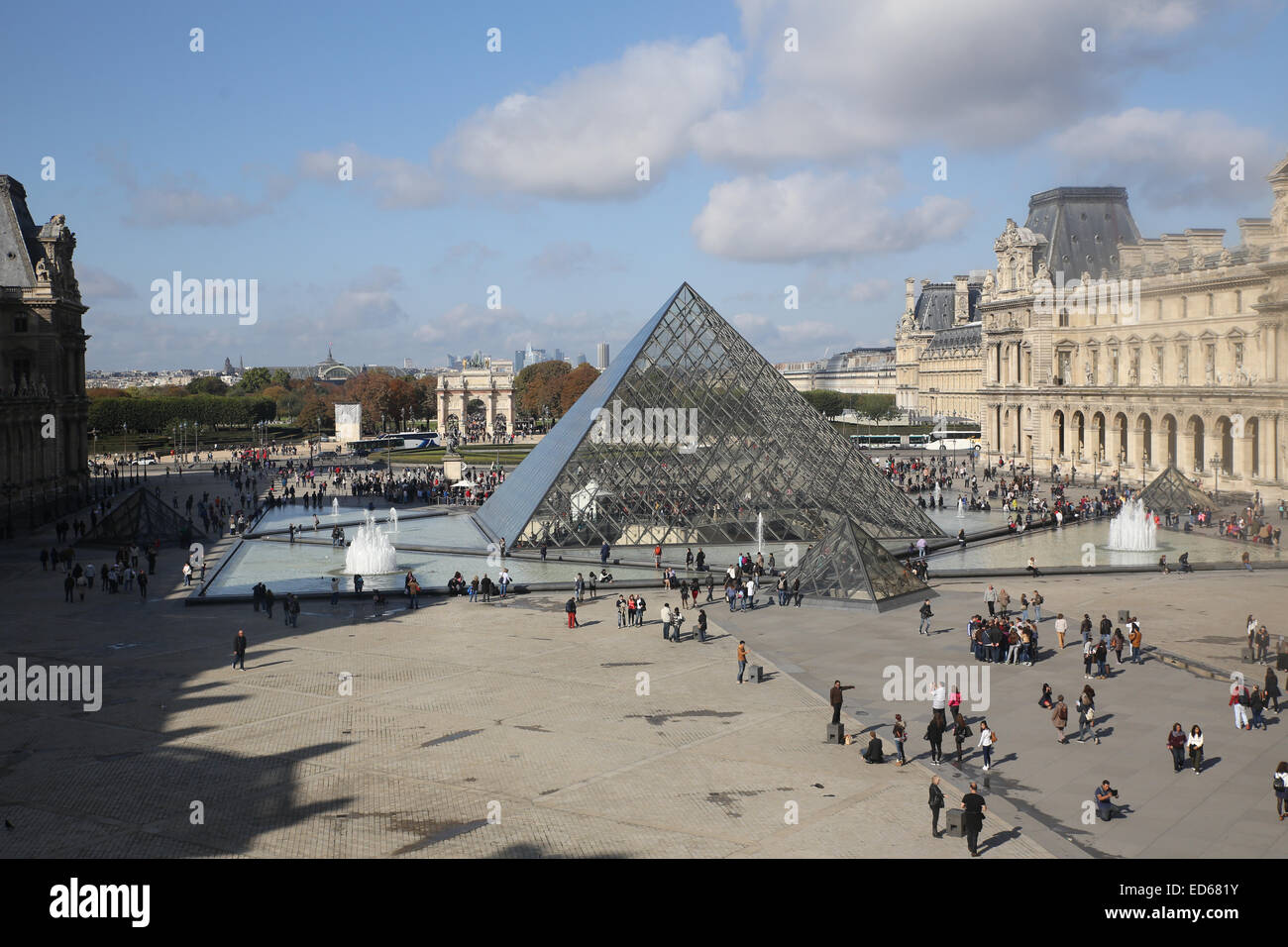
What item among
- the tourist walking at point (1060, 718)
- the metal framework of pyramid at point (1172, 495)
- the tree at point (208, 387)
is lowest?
the tourist walking at point (1060, 718)

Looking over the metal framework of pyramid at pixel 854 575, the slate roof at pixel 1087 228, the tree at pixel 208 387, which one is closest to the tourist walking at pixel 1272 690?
the metal framework of pyramid at pixel 854 575

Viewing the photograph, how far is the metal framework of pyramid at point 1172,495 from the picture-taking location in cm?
3981

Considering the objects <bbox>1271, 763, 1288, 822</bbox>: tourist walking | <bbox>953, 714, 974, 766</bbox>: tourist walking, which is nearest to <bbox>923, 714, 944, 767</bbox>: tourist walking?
<bbox>953, 714, 974, 766</bbox>: tourist walking

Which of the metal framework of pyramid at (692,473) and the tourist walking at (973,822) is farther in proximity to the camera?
the metal framework of pyramid at (692,473)

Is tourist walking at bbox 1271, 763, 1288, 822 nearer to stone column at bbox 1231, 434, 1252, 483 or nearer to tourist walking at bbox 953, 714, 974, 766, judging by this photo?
tourist walking at bbox 953, 714, 974, 766

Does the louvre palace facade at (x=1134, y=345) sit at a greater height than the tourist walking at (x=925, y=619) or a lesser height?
greater

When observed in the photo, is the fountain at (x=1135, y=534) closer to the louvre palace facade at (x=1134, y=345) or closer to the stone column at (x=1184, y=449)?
the louvre palace facade at (x=1134, y=345)

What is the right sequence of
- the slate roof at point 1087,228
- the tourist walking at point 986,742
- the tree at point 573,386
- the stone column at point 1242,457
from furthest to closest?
the tree at point 573,386 < the slate roof at point 1087,228 < the stone column at point 1242,457 < the tourist walking at point 986,742

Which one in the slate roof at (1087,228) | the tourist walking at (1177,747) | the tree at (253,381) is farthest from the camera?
the tree at (253,381)

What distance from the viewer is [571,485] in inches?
1280

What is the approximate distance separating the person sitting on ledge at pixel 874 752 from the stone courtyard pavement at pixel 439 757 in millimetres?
249

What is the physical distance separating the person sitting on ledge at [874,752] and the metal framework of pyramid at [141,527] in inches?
1133
